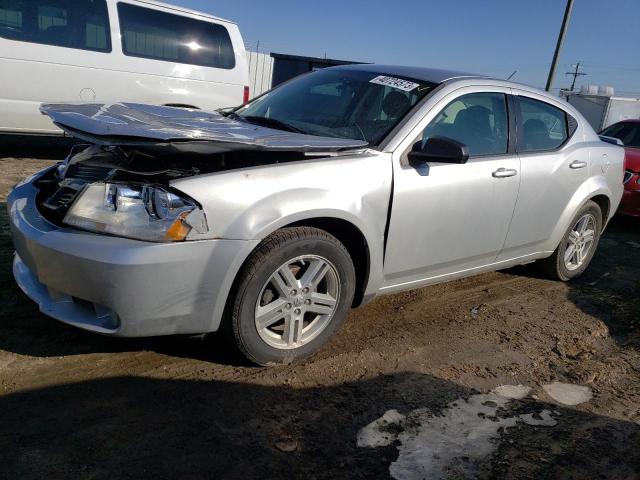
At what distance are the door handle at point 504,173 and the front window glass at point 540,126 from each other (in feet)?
0.86

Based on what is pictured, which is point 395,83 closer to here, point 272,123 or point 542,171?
point 272,123

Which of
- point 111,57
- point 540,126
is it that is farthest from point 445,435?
point 111,57

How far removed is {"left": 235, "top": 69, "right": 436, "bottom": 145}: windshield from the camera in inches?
135

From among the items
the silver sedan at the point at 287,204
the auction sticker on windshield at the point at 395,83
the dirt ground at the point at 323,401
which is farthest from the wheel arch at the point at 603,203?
the auction sticker on windshield at the point at 395,83

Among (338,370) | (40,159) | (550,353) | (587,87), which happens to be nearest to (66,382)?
(338,370)

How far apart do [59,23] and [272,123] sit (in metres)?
4.86

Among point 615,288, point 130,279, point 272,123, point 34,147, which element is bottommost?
point 34,147

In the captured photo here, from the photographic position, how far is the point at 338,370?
302 centimetres

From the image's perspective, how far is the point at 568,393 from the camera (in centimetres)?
308

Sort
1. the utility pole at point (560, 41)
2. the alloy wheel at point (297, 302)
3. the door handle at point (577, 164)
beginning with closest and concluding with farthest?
the alloy wheel at point (297, 302)
the door handle at point (577, 164)
the utility pole at point (560, 41)

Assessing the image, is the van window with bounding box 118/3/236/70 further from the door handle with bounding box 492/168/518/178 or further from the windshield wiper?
the door handle with bounding box 492/168/518/178

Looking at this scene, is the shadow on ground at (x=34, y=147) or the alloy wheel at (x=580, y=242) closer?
the alloy wheel at (x=580, y=242)

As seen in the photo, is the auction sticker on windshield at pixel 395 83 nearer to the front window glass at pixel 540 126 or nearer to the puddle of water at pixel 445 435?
the front window glass at pixel 540 126

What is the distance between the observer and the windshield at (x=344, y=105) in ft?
11.3
